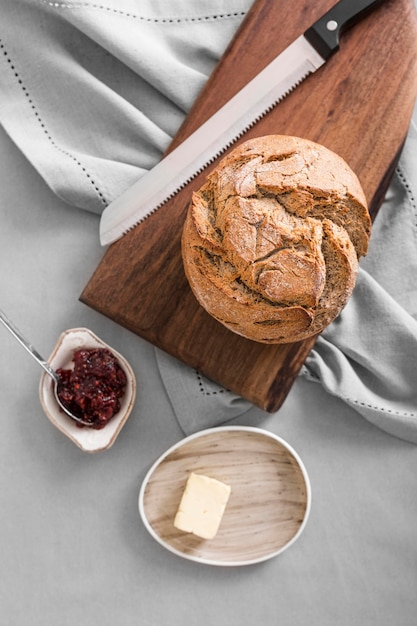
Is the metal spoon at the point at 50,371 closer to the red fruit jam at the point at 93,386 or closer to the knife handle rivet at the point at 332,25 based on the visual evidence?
the red fruit jam at the point at 93,386

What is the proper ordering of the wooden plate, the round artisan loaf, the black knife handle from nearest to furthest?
1. the round artisan loaf
2. the black knife handle
3. the wooden plate

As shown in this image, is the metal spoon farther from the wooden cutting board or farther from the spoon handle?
the wooden cutting board

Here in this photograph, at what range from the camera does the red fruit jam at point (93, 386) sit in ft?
6.33

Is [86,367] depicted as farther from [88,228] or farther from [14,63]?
[14,63]

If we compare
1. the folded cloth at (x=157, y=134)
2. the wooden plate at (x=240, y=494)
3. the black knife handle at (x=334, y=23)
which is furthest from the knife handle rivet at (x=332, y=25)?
the wooden plate at (x=240, y=494)

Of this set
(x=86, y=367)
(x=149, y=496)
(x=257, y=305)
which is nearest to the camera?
(x=257, y=305)

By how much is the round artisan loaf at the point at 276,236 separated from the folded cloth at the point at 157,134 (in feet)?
1.46

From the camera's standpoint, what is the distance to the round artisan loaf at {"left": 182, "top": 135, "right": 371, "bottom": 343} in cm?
158

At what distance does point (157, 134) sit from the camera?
6.76 feet

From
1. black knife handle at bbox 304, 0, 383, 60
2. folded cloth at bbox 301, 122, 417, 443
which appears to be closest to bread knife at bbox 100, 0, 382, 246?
black knife handle at bbox 304, 0, 383, 60

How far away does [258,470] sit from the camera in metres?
2.12

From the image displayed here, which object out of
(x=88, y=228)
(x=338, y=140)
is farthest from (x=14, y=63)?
(x=338, y=140)

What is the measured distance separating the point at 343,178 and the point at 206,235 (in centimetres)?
43

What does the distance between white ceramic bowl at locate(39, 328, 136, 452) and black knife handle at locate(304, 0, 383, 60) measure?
124 centimetres
